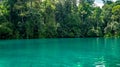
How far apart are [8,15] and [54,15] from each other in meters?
14.7

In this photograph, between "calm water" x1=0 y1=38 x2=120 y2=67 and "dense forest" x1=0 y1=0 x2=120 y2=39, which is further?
"dense forest" x1=0 y1=0 x2=120 y2=39

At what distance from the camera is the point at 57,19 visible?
74.8m

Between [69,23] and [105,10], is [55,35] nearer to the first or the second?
[69,23]

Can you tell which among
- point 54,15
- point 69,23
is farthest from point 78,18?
point 54,15

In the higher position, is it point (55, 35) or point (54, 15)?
point (54, 15)

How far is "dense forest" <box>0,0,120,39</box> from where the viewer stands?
62.2 metres

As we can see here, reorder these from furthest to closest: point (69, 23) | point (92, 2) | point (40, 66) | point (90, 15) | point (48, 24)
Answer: point (92, 2) → point (90, 15) → point (69, 23) → point (48, 24) → point (40, 66)

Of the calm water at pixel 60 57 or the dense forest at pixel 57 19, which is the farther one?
the dense forest at pixel 57 19

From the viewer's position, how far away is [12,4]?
63.0 metres

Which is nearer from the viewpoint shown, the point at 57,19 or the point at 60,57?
the point at 60,57

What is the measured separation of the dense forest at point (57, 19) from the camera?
6225 cm

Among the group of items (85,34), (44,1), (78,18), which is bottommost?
(85,34)

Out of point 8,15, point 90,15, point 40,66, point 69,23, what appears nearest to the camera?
point 40,66

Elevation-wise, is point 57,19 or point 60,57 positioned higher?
point 57,19
